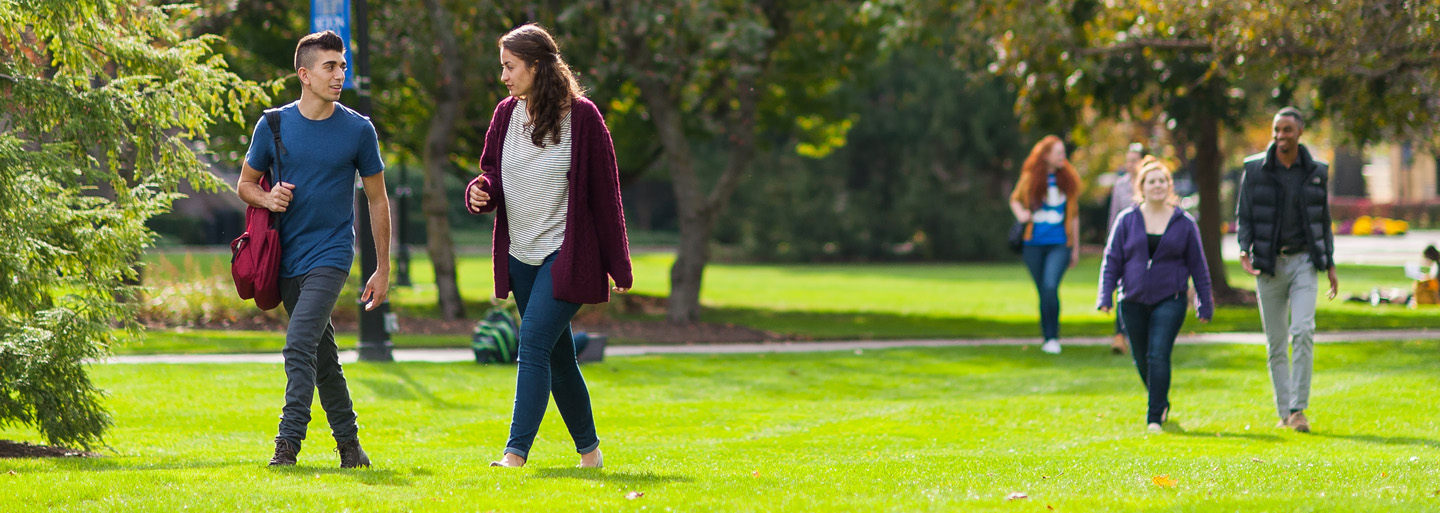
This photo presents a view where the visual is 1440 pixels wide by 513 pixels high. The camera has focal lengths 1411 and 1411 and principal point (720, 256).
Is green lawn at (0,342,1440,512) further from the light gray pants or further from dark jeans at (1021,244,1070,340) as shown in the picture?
dark jeans at (1021,244,1070,340)

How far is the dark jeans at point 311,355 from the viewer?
527cm

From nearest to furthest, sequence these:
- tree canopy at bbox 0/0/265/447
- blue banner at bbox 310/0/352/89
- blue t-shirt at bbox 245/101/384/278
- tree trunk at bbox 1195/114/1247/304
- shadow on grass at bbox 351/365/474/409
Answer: blue t-shirt at bbox 245/101/384/278, tree canopy at bbox 0/0/265/447, shadow on grass at bbox 351/365/474/409, blue banner at bbox 310/0/352/89, tree trunk at bbox 1195/114/1247/304

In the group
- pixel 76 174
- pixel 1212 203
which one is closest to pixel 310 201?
pixel 76 174

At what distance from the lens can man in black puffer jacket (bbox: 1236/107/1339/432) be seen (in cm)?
796

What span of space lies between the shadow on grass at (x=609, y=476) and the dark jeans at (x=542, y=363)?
18 cm

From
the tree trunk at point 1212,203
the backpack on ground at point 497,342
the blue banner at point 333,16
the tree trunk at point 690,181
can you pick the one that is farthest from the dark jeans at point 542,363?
the tree trunk at point 1212,203

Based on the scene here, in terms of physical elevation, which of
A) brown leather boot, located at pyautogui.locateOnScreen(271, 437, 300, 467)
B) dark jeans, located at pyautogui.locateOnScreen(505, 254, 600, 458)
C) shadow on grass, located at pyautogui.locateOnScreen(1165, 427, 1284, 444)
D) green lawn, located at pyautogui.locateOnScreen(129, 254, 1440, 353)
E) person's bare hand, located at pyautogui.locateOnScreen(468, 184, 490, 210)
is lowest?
green lawn, located at pyautogui.locateOnScreen(129, 254, 1440, 353)

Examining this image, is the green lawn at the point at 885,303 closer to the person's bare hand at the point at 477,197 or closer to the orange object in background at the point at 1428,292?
the orange object in background at the point at 1428,292

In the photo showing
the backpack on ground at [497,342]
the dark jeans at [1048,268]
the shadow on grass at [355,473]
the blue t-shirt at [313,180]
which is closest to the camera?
the shadow on grass at [355,473]

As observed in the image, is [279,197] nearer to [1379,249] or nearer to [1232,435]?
[1232,435]

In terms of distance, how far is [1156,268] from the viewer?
7930mm

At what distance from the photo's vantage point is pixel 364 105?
1149 cm

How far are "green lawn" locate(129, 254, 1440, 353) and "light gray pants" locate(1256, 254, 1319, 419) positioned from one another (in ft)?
23.6

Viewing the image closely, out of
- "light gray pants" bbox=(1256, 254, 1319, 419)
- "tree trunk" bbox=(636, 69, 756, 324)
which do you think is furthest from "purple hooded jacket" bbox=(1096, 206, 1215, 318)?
"tree trunk" bbox=(636, 69, 756, 324)
